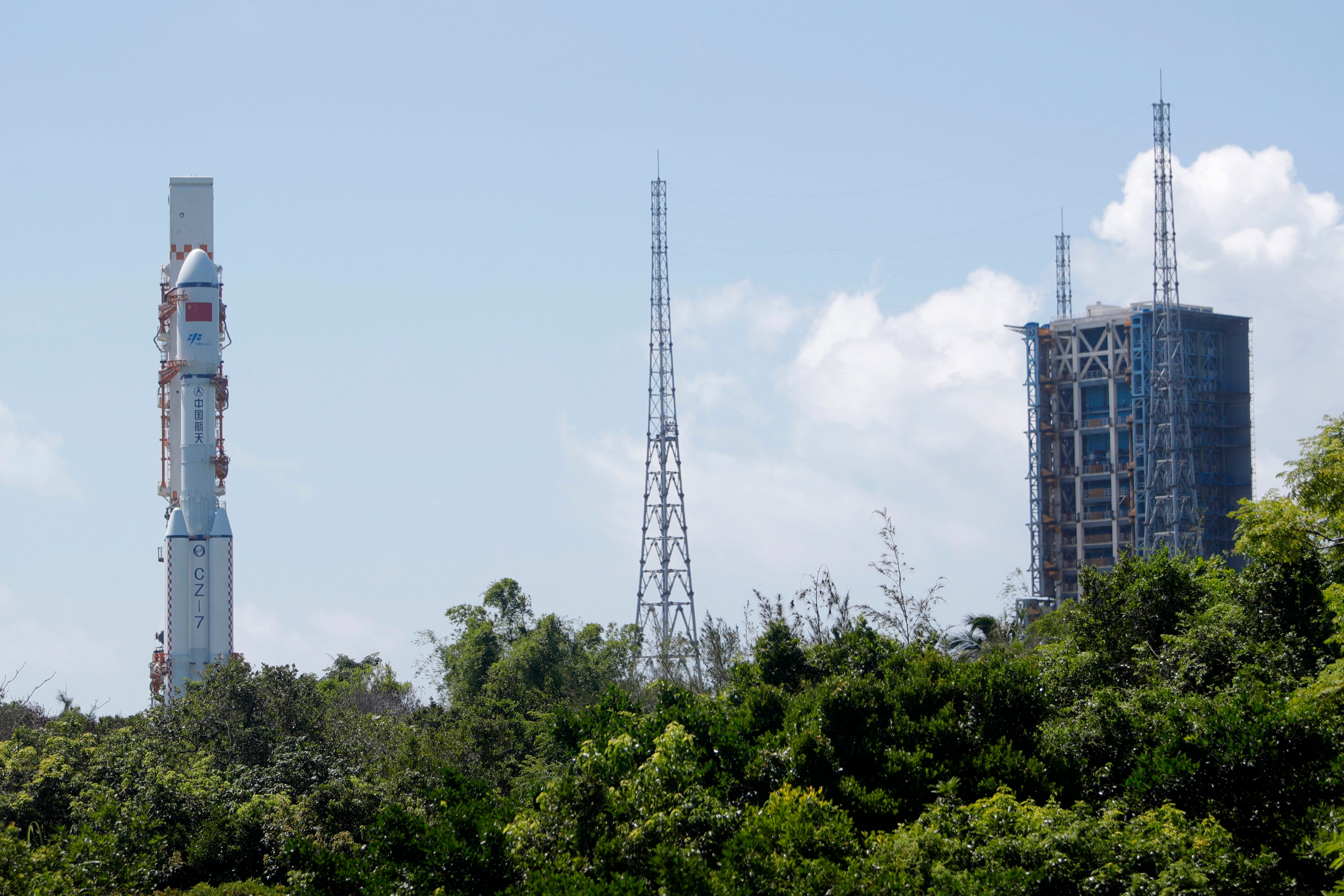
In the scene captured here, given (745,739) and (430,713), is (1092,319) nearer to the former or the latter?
(430,713)

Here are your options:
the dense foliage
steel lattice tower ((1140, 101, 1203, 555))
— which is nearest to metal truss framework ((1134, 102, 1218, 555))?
steel lattice tower ((1140, 101, 1203, 555))

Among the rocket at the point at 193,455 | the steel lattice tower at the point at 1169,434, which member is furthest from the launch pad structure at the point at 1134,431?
the rocket at the point at 193,455

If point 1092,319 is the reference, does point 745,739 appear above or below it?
below

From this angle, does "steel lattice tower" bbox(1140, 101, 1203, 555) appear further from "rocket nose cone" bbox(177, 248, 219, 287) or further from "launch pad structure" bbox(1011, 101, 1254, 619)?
"rocket nose cone" bbox(177, 248, 219, 287)

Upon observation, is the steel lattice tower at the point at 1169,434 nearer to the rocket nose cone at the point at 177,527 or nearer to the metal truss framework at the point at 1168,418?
the metal truss framework at the point at 1168,418

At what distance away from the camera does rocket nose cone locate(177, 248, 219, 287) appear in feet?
213

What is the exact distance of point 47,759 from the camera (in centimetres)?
3359

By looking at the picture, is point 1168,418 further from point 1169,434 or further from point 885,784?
point 885,784

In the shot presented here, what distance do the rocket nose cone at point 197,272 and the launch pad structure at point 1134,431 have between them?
42344 mm

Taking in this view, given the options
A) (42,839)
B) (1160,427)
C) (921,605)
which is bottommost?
(42,839)

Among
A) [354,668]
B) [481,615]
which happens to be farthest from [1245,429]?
[354,668]

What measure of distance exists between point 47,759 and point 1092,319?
5993cm

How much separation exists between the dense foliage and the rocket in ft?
93.0

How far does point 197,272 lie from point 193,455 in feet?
26.8
